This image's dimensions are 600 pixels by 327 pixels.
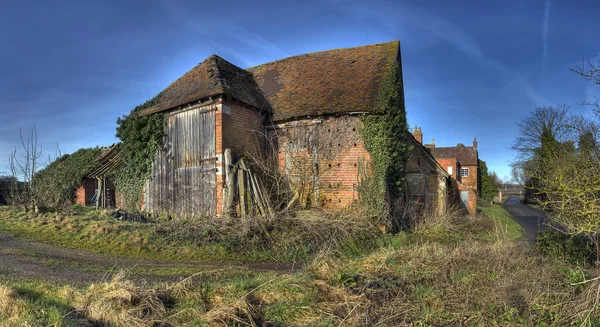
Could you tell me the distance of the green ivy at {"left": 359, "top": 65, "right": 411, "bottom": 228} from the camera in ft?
41.5

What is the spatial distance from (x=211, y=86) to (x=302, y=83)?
4415 mm

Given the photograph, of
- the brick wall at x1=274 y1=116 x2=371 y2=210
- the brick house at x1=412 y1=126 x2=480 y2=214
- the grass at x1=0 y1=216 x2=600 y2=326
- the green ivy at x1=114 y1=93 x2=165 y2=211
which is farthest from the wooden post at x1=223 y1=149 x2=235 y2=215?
the brick house at x1=412 y1=126 x2=480 y2=214

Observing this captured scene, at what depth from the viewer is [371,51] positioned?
53.0 ft

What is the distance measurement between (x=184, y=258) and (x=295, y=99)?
843cm

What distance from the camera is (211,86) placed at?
13.3 metres

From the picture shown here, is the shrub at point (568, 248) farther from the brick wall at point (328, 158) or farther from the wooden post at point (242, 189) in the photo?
the wooden post at point (242, 189)

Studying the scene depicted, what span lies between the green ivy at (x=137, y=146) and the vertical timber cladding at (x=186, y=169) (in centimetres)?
48

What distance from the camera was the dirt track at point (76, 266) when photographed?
22.0 feet

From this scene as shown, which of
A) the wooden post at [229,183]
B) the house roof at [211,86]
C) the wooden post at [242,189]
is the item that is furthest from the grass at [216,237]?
the house roof at [211,86]

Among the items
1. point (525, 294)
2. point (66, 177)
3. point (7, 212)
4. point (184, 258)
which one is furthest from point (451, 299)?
point (66, 177)

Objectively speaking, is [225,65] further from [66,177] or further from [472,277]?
[66,177]

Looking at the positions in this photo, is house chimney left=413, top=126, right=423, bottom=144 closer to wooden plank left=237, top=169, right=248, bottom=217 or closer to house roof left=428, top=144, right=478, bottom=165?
house roof left=428, top=144, right=478, bottom=165

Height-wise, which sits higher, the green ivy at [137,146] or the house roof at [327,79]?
the house roof at [327,79]

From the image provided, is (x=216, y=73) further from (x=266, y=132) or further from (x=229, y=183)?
(x=229, y=183)
